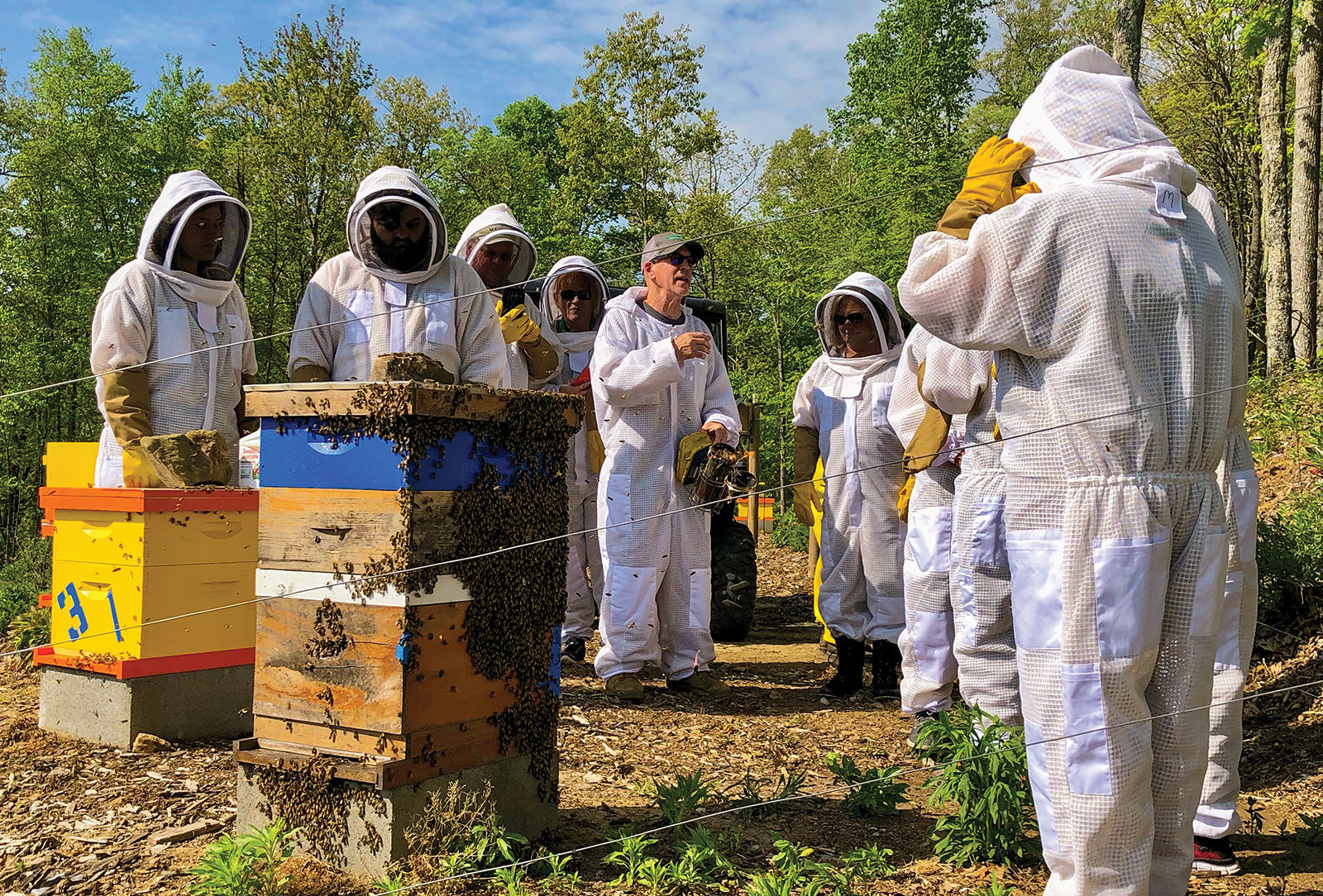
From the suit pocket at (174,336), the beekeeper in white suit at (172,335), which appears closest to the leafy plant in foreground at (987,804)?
the beekeeper in white suit at (172,335)

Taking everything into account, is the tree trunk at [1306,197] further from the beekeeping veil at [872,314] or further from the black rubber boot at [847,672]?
the black rubber boot at [847,672]

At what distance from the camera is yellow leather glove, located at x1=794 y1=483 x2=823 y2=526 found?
21.5 feet

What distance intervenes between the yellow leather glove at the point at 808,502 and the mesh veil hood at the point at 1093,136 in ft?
12.8

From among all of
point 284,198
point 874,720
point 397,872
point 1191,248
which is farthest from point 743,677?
point 284,198

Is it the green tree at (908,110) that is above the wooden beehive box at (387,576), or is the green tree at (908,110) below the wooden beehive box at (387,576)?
above

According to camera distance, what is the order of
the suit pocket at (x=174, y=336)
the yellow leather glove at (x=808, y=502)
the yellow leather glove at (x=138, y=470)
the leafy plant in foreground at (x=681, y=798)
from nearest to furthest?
the leafy plant in foreground at (x=681, y=798)
the yellow leather glove at (x=138, y=470)
the suit pocket at (x=174, y=336)
the yellow leather glove at (x=808, y=502)

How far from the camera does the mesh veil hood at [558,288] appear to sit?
702 cm

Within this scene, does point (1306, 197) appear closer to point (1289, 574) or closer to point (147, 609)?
point (1289, 574)

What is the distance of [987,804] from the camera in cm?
317

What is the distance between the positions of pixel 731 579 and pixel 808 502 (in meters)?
1.29

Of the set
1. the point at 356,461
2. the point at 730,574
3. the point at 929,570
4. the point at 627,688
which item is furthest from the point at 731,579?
the point at 356,461

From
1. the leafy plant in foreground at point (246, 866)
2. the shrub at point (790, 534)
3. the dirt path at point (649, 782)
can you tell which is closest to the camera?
the leafy plant in foreground at point (246, 866)

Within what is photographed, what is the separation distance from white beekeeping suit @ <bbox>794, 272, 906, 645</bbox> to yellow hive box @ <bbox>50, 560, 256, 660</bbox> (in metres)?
3.28

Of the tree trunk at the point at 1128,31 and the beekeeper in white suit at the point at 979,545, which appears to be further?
the tree trunk at the point at 1128,31
